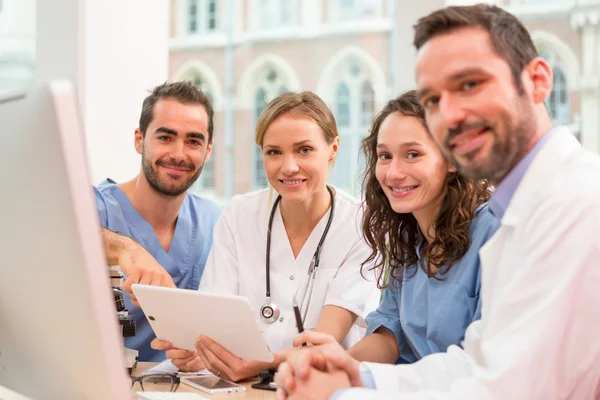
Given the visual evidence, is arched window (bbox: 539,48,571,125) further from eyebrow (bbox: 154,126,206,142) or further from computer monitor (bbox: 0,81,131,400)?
computer monitor (bbox: 0,81,131,400)

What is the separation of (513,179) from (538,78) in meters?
0.18

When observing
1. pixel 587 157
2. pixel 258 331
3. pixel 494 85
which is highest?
pixel 494 85

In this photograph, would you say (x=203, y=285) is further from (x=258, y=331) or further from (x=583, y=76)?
(x=583, y=76)

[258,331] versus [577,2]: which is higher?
[577,2]

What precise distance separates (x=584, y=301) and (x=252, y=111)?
7.99m

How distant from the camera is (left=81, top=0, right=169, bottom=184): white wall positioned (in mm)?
2994

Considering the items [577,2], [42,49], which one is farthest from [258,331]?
[577,2]

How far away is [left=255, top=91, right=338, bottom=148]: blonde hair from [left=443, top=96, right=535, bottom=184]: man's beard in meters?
→ 0.98

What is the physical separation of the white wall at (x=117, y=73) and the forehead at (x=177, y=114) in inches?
28.3

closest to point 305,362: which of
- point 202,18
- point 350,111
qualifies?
point 350,111

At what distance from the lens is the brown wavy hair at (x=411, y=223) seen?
152 cm

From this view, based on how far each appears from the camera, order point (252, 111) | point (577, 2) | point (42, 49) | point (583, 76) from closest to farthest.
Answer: point (42, 49)
point (583, 76)
point (577, 2)
point (252, 111)

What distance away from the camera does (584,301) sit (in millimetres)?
944

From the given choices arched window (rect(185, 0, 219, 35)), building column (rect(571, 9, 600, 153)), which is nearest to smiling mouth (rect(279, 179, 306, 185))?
building column (rect(571, 9, 600, 153))
